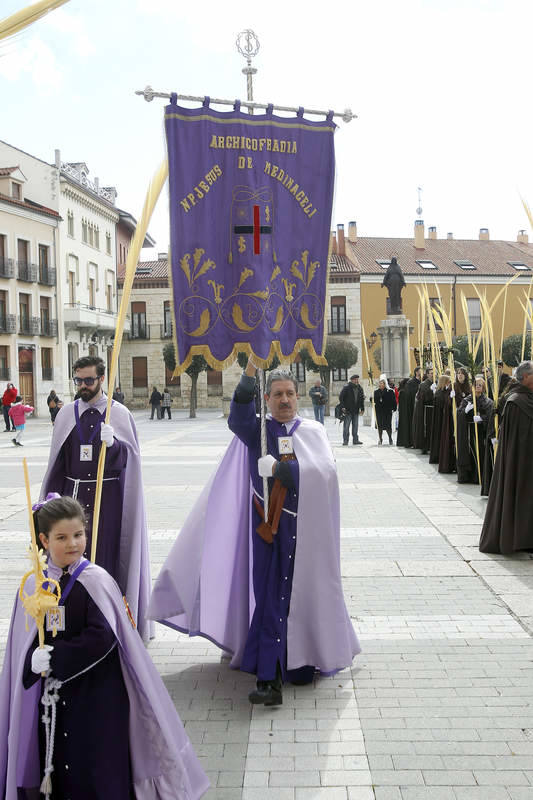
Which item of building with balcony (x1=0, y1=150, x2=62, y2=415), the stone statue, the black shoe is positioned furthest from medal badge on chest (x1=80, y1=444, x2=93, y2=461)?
building with balcony (x1=0, y1=150, x2=62, y2=415)

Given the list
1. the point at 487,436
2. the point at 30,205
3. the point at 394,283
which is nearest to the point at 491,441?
the point at 487,436

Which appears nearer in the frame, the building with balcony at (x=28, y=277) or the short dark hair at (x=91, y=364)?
the short dark hair at (x=91, y=364)

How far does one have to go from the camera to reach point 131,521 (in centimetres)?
505

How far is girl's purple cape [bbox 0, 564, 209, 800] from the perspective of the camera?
2818 millimetres

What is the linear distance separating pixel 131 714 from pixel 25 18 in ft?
8.43

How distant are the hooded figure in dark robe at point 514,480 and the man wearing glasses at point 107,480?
140 inches

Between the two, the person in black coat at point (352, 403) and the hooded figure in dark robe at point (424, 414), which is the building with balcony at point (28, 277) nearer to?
the person in black coat at point (352, 403)

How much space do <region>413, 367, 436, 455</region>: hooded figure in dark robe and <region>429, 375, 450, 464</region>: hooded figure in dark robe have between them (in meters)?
1.43

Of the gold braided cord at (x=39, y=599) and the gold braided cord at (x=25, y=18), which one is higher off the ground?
the gold braided cord at (x=25, y=18)

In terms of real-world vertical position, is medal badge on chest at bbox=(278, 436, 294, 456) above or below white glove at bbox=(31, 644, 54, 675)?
A: above

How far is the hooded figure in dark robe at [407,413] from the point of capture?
18078mm

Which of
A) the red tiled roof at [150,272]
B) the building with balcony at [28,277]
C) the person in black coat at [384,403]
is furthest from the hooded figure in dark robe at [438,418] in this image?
the red tiled roof at [150,272]

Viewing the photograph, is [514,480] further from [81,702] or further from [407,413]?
[407,413]

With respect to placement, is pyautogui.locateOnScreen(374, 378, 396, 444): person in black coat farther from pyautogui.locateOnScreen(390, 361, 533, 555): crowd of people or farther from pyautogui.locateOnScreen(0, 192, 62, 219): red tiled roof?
pyautogui.locateOnScreen(0, 192, 62, 219): red tiled roof
